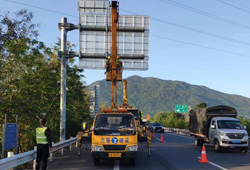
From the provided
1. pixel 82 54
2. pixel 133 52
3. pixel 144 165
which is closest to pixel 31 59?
pixel 82 54

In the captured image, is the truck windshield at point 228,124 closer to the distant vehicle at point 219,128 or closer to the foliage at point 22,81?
the distant vehicle at point 219,128

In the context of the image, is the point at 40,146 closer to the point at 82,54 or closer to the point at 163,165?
the point at 163,165

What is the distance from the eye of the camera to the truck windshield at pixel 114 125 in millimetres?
12152

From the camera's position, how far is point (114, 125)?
12.8m

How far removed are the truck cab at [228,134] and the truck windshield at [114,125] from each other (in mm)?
7404

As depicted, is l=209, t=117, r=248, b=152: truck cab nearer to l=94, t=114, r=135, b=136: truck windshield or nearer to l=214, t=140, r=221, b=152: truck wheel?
l=214, t=140, r=221, b=152: truck wheel

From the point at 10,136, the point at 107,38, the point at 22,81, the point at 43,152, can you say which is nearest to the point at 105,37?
the point at 107,38

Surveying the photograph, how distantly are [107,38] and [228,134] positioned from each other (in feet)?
35.1

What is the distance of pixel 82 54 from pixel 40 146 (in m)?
12.1

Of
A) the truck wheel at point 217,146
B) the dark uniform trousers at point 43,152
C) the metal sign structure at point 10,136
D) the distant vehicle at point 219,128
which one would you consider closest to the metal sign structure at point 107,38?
the distant vehicle at point 219,128

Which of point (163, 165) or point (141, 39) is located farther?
point (141, 39)

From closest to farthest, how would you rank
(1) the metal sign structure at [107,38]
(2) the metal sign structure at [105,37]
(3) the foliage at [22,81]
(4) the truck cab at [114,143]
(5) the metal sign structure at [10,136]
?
(4) the truck cab at [114,143], (5) the metal sign structure at [10,136], (3) the foliage at [22,81], (2) the metal sign structure at [105,37], (1) the metal sign structure at [107,38]

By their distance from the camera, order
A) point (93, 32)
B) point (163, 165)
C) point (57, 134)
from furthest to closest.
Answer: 1. point (93, 32)
2. point (57, 134)
3. point (163, 165)

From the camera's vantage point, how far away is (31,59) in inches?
754
